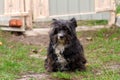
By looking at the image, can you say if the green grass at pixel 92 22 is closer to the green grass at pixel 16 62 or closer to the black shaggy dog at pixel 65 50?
the green grass at pixel 16 62

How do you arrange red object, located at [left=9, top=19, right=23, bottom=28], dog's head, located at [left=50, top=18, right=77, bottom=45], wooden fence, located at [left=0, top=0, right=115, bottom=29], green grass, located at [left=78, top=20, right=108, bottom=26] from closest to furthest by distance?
dog's head, located at [left=50, top=18, right=77, bottom=45] < red object, located at [left=9, top=19, right=23, bottom=28] < wooden fence, located at [left=0, top=0, right=115, bottom=29] < green grass, located at [left=78, top=20, right=108, bottom=26]

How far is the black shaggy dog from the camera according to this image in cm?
627

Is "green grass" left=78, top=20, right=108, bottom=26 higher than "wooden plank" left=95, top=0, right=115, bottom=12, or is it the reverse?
"wooden plank" left=95, top=0, right=115, bottom=12

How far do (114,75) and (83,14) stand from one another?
5.96 metres

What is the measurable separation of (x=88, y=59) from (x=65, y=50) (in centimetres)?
161

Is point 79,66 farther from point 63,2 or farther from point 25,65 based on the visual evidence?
point 63,2

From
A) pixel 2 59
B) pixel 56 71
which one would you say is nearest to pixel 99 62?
pixel 56 71

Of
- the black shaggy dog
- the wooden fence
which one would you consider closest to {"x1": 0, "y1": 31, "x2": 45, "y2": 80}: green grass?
the black shaggy dog

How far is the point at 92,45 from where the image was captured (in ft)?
31.3

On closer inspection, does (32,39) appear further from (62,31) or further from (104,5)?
(62,31)

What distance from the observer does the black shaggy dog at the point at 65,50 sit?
6.27 metres

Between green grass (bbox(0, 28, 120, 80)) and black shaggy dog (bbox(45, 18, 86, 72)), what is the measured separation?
0.16 m

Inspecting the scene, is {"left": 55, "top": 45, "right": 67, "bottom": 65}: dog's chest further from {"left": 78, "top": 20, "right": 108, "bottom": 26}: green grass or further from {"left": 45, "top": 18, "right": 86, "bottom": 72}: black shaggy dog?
{"left": 78, "top": 20, "right": 108, "bottom": 26}: green grass

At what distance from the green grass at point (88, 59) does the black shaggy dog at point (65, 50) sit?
16 centimetres
